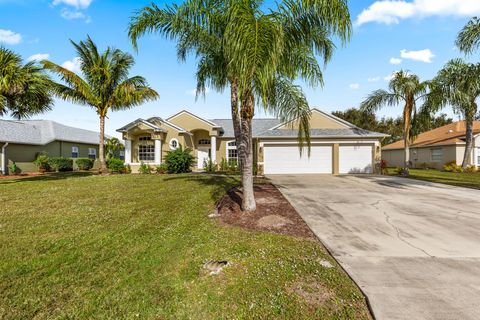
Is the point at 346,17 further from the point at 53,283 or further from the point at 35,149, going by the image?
the point at 35,149

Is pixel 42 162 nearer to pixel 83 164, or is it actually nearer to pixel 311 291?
pixel 83 164

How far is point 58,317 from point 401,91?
2024 centimetres

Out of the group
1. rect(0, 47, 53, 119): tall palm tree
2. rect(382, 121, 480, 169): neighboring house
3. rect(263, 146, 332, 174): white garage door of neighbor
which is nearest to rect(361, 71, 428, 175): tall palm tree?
rect(263, 146, 332, 174): white garage door of neighbor

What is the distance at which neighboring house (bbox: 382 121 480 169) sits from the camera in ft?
75.4

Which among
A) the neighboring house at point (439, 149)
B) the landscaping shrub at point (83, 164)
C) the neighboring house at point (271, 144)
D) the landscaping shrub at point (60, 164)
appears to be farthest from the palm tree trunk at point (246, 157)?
A: the neighboring house at point (439, 149)

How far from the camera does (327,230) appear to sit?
5.37 metres

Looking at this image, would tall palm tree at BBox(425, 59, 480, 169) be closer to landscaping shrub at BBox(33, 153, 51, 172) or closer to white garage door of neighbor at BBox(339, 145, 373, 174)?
white garage door of neighbor at BBox(339, 145, 373, 174)

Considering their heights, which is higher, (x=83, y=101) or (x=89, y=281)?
(x=83, y=101)

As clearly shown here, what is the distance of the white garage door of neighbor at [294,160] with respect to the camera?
17.5 m

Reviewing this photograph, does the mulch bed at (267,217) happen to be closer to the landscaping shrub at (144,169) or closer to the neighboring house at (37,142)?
the landscaping shrub at (144,169)

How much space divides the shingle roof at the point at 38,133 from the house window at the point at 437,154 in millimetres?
A: 37719

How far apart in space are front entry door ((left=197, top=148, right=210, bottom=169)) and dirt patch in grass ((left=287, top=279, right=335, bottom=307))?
18479 millimetres

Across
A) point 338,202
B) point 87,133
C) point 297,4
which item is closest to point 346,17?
point 297,4

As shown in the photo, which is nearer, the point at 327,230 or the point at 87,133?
the point at 327,230
